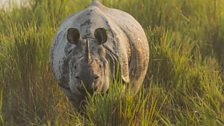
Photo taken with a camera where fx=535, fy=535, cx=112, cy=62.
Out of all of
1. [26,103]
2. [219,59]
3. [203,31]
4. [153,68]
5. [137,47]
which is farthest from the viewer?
[203,31]

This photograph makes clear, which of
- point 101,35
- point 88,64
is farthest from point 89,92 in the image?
point 101,35

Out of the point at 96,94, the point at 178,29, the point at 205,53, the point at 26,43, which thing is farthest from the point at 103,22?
the point at 178,29

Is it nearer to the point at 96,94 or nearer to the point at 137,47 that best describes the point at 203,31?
the point at 137,47

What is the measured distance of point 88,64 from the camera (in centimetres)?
332

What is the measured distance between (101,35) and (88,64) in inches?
10.2

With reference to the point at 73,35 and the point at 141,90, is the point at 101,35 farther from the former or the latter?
the point at 141,90

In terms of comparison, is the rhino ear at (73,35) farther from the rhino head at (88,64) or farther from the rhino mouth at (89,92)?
the rhino mouth at (89,92)

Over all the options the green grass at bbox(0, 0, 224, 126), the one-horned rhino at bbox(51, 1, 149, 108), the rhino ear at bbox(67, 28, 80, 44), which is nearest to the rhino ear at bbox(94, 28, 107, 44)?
the one-horned rhino at bbox(51, 1, 149, 108)

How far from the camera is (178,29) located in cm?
683

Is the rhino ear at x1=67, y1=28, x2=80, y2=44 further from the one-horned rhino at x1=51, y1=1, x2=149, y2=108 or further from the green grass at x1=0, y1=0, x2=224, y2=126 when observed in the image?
the green grass at x1=0, y1=0, x2=224, y2=126

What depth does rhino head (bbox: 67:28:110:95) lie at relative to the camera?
3324 millimetres

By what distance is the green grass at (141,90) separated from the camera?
3.41 metres

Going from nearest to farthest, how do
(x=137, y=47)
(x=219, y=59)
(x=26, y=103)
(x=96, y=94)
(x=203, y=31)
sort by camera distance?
(x=96, y=94)
(x=137, y=47)
(x=26, y=103)
(x=219, y=59)
(x=203, y=31)

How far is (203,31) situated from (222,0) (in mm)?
702
